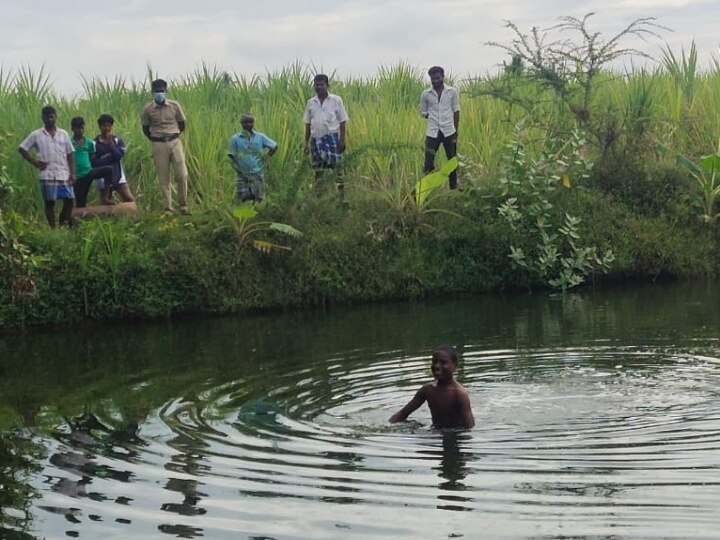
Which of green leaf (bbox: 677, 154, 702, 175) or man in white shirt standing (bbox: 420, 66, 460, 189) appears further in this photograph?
green leaf (bbox: 677, 154, 702, 175)

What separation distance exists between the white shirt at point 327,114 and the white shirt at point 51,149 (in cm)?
328

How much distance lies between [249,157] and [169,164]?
1.17 metres

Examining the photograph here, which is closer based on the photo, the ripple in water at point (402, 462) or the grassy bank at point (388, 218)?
the ripple in water at point (402, 462)

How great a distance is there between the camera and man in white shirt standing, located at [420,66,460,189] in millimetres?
16828

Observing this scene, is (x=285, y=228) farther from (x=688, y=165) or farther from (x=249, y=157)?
(x=688, y=165)

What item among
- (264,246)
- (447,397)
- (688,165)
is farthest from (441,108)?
(447,397)

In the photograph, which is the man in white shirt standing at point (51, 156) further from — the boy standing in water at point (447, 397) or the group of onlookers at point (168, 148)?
the boy standing in water at point (447, 397)

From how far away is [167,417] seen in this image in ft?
31.4

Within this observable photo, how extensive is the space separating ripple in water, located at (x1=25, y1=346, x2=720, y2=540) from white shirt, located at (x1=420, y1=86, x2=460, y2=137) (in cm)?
650

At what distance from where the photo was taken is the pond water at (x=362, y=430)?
6672 mm

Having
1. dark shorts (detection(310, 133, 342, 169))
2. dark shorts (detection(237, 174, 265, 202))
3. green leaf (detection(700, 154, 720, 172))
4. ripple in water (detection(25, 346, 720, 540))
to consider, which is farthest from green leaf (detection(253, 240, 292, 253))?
green leaf (detection(700, 154, 720, 172))

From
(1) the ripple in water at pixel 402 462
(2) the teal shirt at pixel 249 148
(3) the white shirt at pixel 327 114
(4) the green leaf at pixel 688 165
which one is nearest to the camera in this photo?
(1) the ripple in water at pixel 402 462

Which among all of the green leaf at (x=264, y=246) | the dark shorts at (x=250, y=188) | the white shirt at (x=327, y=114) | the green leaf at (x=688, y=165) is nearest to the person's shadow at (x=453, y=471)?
the green leaf at (x=264, y=246)

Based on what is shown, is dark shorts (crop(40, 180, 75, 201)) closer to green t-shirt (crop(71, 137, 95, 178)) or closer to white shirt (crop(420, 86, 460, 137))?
green t-shirt (crop(71, 137, 95, 178))
